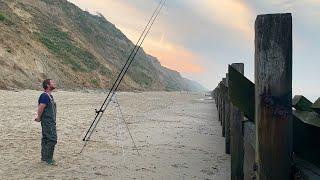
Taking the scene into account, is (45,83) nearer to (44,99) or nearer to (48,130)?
(44,99)

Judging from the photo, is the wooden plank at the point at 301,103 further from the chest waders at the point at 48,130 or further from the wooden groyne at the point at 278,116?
the chest waders at the point at 48,130

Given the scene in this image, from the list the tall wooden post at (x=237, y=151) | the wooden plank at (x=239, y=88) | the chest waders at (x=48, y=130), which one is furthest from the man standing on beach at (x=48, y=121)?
the wooden plank at (x=239, y=88)

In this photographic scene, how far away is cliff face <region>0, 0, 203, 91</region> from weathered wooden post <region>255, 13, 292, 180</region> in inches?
1040

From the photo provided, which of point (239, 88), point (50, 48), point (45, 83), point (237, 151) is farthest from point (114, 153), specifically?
point (50, 48)

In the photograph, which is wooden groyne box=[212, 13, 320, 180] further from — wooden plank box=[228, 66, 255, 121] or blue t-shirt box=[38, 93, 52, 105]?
blue t-shirt box=[38, 93, 52, 105]

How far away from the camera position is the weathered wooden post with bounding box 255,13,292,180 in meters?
2.64

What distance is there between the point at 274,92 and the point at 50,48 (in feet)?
152

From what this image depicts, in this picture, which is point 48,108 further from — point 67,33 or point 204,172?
point 67,33

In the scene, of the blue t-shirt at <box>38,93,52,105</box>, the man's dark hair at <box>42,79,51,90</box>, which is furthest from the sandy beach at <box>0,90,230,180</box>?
the man's dark hair at <box>42,79,51,90</box>

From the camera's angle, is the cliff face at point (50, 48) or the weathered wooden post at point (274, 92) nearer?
the weathered wooden post at point (274, 92)

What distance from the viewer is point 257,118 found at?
2791 mm

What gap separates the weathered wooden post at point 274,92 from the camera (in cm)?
264

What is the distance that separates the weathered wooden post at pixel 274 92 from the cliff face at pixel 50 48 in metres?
26.4

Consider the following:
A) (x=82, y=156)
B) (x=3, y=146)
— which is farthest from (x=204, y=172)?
(x=3, y=146)
